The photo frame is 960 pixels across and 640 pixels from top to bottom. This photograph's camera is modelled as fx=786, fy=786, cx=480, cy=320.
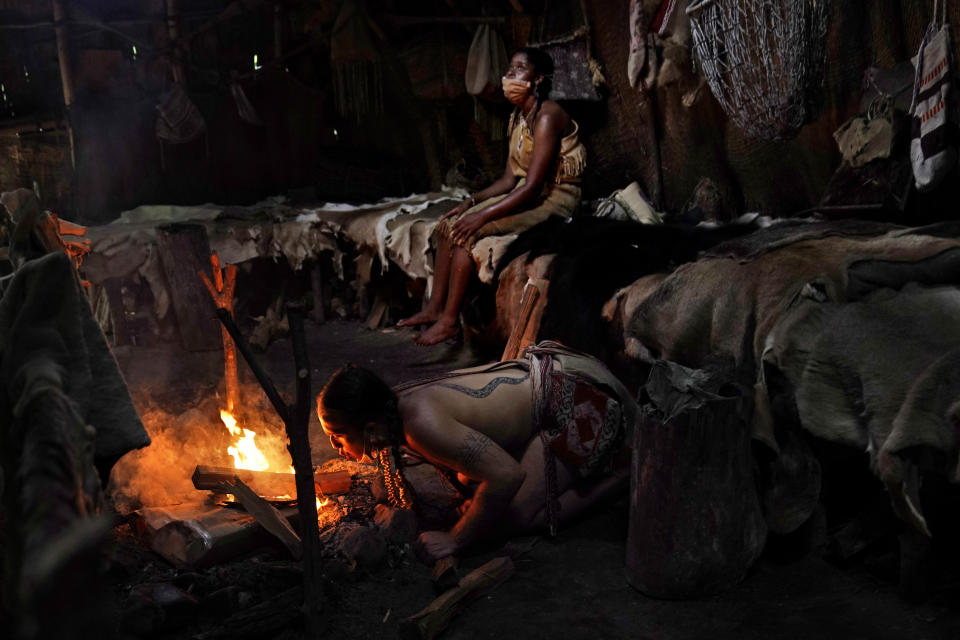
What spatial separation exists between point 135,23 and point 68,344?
855cm

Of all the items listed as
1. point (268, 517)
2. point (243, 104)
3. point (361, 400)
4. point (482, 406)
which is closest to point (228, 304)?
point (268, 517)

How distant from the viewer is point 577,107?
25.2ft

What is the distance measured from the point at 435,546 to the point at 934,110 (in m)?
2.88

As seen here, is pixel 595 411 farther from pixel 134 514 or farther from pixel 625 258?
pixel 134 514

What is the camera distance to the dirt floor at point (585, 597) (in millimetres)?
2859

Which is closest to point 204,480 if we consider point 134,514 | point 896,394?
point 134,514

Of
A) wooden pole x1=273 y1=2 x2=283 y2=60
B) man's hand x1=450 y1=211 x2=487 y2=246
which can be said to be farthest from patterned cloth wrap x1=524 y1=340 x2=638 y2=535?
wooden pole x1=273 y1=2 x2=283 y2=60

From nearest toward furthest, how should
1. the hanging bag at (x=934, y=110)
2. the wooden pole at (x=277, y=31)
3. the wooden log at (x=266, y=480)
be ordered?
the hanging bag at (x=934, y=110) → the wooden log at (x=266, y=480) → the wooden pole at (x=277, y=31)

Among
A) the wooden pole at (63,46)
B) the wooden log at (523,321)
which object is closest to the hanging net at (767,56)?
the wooden log at (523,321)

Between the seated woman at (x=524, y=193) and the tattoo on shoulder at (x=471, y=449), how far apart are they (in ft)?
9.15

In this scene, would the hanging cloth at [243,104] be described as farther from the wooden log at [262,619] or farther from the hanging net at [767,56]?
the wooden log at [262,619]

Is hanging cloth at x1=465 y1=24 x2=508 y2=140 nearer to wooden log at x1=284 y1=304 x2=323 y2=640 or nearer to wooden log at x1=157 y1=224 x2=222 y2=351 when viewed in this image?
wooden log at x1=157 y1=224 x2=222 y2=351

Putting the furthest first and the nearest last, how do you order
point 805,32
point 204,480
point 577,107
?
point 577,107 → point 204,480 → point 805,32

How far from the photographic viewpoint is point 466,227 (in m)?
6.28
